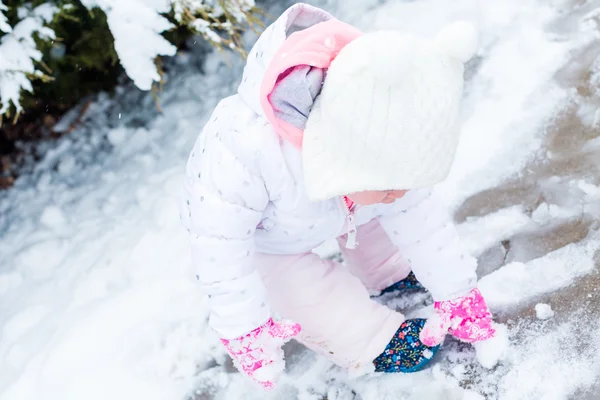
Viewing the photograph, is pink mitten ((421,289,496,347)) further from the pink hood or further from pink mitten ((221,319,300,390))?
the pink hood

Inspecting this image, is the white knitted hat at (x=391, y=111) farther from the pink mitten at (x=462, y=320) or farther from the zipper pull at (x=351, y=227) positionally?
the pink mitten at (x=462, y=320)

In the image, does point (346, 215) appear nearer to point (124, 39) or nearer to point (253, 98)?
point (253, 98)

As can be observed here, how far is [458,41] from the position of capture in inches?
40.2

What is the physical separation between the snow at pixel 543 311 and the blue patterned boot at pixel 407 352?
253mm

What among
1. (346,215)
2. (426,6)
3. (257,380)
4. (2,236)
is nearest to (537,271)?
(346,215)

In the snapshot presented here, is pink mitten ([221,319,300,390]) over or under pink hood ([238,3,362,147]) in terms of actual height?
under

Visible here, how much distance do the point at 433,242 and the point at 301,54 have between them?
572 millimetres

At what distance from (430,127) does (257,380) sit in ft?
2.32

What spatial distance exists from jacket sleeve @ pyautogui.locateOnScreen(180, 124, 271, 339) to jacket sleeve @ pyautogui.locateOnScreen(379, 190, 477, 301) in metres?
0.34

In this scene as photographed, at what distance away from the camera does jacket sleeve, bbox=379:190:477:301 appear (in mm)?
1468

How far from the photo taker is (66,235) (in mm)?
2139

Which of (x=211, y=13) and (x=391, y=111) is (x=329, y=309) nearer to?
(x=391, y=111)

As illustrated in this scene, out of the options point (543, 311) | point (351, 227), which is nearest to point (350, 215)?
point (351, 227)

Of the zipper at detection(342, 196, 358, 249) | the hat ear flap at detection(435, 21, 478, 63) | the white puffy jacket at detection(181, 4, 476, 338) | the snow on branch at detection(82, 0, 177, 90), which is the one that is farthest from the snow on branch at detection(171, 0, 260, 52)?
the hat ear flap at detection(435, 21, 478, 63)
